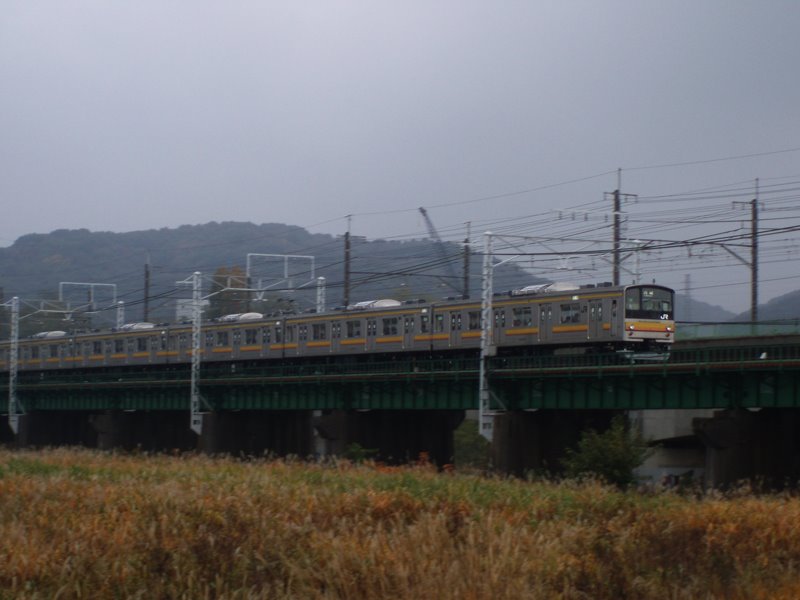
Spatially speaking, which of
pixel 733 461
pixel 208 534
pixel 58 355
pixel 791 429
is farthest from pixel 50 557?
pixel 58 355

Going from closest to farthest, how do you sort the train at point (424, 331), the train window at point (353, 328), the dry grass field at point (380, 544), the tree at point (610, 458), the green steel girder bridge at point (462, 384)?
the dry grass field at point (380, 544)
the tree at point (610, 458)
the green steel girder bridge at point (462, 384)
the train at point (424, 331)
the train window at point (353, 328)

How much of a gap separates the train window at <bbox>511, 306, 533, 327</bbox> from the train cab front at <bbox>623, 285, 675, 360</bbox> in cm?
423

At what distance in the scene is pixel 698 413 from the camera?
59688mm

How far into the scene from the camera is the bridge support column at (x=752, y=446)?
35.4 m

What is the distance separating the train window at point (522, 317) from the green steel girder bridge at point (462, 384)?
5.96 feet

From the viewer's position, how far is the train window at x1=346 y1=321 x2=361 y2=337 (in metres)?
51.4

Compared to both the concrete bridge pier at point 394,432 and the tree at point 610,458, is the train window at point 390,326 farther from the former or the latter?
the tree at point 610,458

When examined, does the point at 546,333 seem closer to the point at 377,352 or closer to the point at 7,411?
the point at 377,352

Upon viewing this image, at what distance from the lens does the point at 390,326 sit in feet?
164

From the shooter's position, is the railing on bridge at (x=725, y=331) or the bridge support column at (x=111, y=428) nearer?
the railing on bridge at (x=725, y=331)

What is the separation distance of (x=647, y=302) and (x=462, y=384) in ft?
28.9

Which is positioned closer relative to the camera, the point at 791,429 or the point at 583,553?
the point at 583,553

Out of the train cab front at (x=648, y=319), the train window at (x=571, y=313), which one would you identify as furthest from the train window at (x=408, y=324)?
the train cab front at (x=648, y=319)

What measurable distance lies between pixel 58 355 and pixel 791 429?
167 feet
